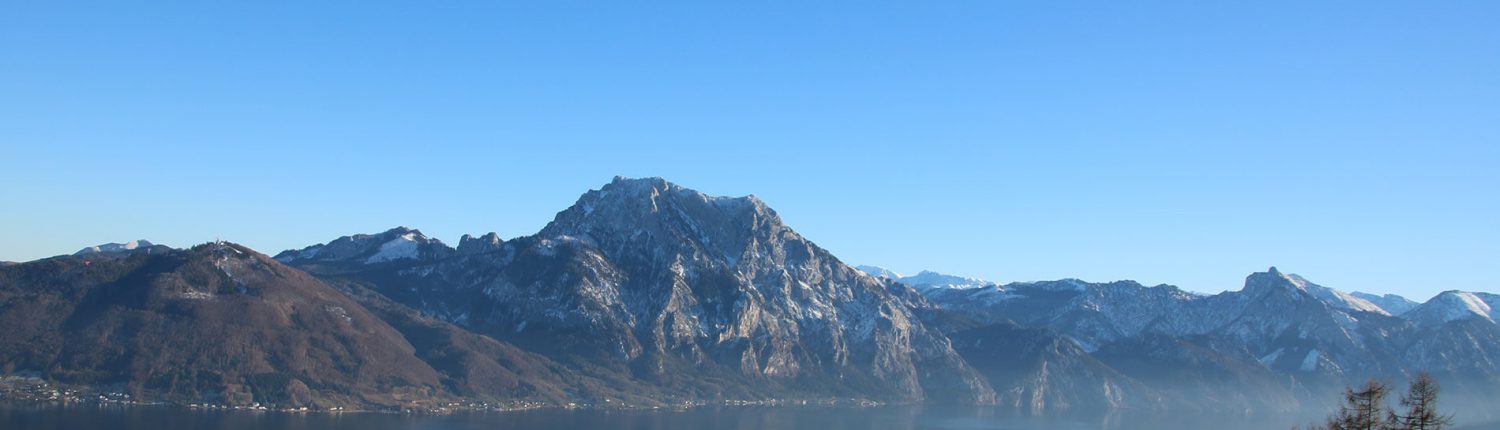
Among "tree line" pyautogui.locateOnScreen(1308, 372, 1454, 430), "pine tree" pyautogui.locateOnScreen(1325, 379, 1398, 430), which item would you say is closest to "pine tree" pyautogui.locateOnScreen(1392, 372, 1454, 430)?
"tree line" pyautogui.locateOnScreen(1308, 372, 1454, 430)

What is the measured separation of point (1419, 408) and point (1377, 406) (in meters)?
3.20

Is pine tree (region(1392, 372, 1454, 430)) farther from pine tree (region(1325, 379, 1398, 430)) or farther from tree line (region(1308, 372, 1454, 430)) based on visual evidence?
pine tree (region(1325, 379, 1398, 430))

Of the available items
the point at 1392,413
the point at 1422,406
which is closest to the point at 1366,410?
the point at 1392,413

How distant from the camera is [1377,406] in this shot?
223 feet

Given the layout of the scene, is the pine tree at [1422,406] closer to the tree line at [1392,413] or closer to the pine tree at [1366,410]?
the tree line at [1392,413]

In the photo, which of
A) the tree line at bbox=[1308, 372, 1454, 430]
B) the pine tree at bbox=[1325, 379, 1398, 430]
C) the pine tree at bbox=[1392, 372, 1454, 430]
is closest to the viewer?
the pine tree at bbox=[1392, 372, 1454, 430]

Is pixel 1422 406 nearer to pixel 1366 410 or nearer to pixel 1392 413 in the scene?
pixel 1392 413

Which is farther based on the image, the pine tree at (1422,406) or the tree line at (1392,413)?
the tree line at (1392,413)

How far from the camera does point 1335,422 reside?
66.1 m

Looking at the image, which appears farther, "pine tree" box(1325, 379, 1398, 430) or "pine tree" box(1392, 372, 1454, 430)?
"pine tree" box(1325, 379, 1398, 430)

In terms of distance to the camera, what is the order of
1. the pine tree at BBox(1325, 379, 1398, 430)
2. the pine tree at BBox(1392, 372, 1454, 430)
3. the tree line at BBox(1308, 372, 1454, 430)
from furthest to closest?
the pine tree at BBox(1325, 379, 1398, 430), the tree line at BBox(1308, 372, 1454, 430), the pine tree at BBox(1392, 372, 1454, 430)

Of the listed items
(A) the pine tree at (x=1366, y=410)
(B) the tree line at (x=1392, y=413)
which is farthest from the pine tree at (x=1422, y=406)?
(A) the pine tree at (x=1366, y=410)

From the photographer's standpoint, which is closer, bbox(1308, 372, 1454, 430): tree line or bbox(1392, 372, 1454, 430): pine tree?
Result: bbox(1392, 372, 1454, 430): pine tree

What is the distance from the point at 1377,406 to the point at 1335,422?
361 centimetres
